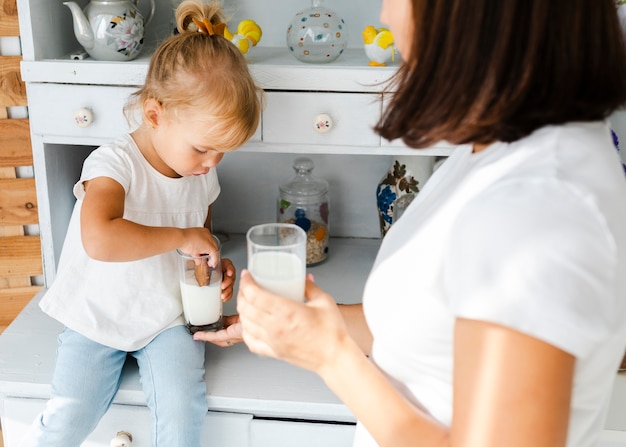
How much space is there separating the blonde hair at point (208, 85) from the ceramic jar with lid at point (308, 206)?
432 millimetres

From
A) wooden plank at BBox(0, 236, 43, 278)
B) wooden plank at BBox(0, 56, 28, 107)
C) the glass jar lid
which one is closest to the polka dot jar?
the glass jar lid

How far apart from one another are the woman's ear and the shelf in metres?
0.14

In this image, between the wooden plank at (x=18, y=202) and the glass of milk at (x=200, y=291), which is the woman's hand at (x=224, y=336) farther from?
the wooden plank at (x=18, y=202)

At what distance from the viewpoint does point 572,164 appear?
2.01ft

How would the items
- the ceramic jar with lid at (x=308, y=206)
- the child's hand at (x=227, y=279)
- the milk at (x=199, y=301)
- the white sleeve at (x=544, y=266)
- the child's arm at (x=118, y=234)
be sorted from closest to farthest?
the white sleeve at (x=544, y=266)
the child's arm at (x=118, y=234)
the milk at (x=199, y=301)
the child's hand at (x=227, y=279)
the ceramic jar with lid at (x=308, y=206)

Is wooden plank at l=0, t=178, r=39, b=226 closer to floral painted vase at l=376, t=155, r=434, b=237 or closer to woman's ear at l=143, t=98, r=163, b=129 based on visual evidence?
woman's ear at l=143, t=98, r=163, b=129

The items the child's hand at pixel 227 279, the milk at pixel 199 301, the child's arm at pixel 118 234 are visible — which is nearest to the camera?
the child's arm at pixel 118 234

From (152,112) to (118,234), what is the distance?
10.2 inches

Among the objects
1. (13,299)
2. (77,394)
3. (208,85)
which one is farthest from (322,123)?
(13,299)

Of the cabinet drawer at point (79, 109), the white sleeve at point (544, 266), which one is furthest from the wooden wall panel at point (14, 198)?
the white sleeve at point (544, 266)

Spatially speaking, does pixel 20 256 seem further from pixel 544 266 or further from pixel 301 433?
pixel 544 266

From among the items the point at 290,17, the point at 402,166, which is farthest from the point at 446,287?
the point at 290,17

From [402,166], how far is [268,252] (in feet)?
3.00

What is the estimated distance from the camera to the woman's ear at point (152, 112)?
4.39 ft
